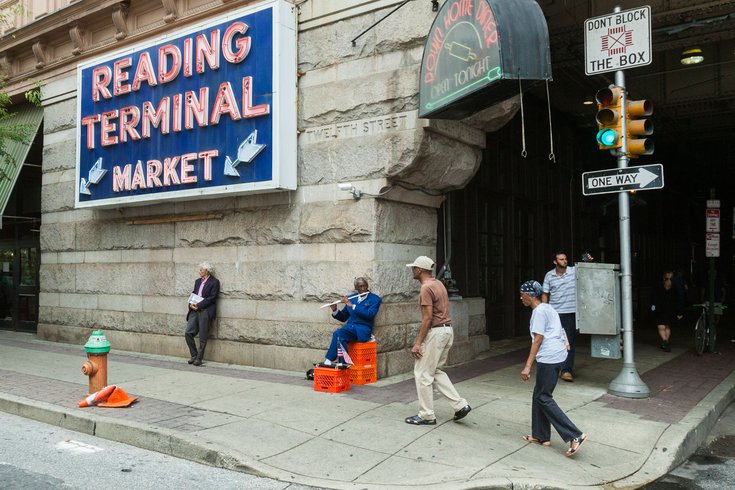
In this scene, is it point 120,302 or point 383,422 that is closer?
point 383,422

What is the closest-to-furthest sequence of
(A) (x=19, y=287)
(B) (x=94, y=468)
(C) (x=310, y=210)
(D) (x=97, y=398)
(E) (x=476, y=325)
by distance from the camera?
(B) (x=94, y=468), (D) (x=97, y=398), (C) (x=310, y=210), (E) (x=476, y=325), (A) (x=19, y=287)

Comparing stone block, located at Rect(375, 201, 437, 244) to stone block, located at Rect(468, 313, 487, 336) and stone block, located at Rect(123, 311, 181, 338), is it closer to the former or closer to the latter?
stone block, located at Rect(468, 313, 487, 336)

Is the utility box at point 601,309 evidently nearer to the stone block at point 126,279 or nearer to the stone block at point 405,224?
the stone block at point 405,224

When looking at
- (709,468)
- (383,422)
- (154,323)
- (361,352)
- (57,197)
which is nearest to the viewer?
(709,468)

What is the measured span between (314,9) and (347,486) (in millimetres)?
7625

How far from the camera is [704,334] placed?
1231 centimetres

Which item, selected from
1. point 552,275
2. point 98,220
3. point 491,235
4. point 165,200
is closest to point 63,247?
point 98,220

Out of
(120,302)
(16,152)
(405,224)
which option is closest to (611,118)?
(405,224)

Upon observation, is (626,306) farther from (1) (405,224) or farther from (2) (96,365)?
(2) (96,365)

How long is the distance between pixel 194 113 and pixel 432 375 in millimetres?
6590

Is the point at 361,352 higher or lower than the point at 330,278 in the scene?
lower

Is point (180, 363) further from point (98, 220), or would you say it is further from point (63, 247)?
point (63, 247)

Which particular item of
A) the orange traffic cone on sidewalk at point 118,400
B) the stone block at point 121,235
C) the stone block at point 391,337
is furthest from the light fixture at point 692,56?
the orange traffic cone on sidewalk at point 118,400

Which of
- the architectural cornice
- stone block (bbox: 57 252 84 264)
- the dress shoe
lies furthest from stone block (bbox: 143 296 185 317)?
the dress shoe
